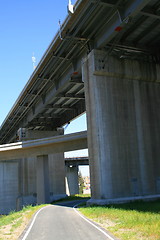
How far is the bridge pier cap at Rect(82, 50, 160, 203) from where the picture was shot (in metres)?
23.3

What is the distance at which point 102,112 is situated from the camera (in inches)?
947

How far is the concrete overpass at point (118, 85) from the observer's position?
2255cm

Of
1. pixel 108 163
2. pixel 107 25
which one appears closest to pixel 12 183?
pixel 108 163

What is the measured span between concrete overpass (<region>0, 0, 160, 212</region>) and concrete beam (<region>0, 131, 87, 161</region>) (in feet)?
24.7

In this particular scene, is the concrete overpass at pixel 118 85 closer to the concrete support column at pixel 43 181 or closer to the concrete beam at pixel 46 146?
the concrete beam at pixel 46 146

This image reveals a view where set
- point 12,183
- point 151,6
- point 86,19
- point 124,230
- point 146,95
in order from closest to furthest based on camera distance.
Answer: point 124,230 → point 151,6 → point 86,19 → point 146,95 → point 12,183

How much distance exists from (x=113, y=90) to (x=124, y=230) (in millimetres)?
16081

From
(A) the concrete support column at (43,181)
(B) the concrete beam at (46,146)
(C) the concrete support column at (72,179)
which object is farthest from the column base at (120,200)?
(C) the concrete support column at (72,179)

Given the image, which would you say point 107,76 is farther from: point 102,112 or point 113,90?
point 102,112

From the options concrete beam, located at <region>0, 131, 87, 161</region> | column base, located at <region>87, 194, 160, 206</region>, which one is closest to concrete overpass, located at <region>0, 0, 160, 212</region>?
column base, located at <region>87, 194, 160, 206</region>

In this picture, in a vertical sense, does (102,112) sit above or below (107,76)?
below

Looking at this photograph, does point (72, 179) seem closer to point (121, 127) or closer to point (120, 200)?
point (121, 127)

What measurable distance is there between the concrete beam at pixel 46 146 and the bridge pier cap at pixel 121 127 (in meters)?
7.39

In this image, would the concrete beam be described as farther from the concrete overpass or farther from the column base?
the column base
